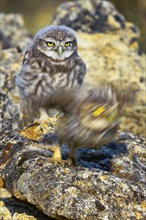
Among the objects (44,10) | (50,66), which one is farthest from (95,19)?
(44,10)

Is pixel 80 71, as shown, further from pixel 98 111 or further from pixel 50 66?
pixel 98 111

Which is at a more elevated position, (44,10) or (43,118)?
(44,10)

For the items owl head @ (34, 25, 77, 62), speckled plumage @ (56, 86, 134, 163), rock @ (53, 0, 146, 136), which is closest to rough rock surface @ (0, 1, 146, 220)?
speckled plumage @ (56, 86, 134, 163)

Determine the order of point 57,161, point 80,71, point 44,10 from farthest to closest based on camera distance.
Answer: point 44,10, point 80,71, point 57,161

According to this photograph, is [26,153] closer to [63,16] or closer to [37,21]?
[63,16]

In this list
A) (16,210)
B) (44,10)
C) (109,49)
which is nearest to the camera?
(16,210)

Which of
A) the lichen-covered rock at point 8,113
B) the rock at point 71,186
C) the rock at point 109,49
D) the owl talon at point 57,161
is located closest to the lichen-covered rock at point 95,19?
the rock at point 109,49
